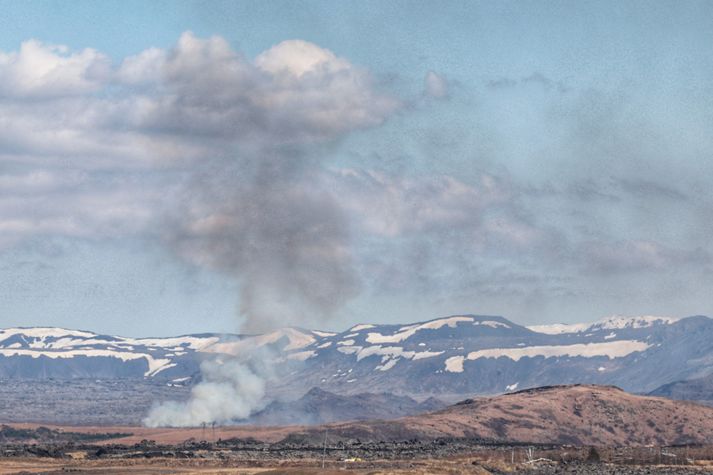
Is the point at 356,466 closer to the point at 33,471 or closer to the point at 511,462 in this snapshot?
the point at 511,462

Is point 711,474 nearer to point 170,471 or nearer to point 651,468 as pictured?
point 651,468

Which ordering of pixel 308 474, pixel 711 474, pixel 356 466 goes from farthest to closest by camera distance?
1. pixel 356 466
2. pixel 711 474
3. pixel 308 474

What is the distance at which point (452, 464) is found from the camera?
188 metres

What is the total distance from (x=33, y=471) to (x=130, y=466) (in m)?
18.0

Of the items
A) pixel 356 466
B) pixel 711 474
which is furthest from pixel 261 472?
pixel 711 474

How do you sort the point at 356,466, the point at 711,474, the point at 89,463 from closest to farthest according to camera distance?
the point at 711,474 < the point at 356,466 < the point at 89,463

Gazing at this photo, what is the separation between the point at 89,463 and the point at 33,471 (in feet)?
72.9

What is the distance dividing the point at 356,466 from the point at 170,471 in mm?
25804

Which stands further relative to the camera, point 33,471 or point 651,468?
point 651,468

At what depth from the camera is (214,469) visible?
7205 inches

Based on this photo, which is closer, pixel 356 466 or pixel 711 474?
pixel 711 474

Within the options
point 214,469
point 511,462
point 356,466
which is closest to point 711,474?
point 511,462

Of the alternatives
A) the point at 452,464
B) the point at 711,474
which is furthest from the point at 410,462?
the point at 711,474

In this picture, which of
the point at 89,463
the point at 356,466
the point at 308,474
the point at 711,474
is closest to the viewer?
the point at 308,474
